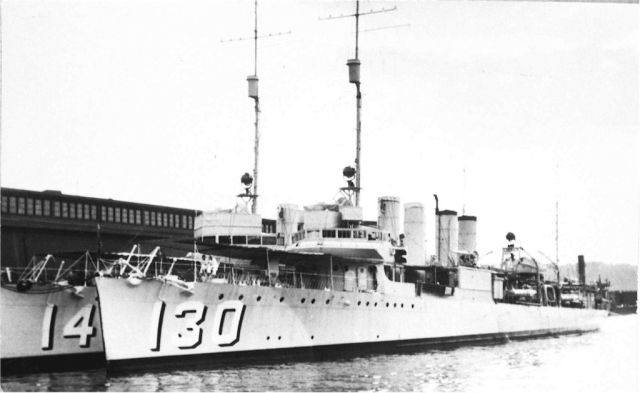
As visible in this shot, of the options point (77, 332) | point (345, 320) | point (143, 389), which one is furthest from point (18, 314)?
point (345, 320)

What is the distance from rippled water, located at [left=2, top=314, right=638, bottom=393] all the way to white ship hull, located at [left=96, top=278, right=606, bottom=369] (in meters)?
0.52

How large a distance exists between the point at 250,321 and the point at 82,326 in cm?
378

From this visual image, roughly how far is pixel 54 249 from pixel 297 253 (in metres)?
5.77

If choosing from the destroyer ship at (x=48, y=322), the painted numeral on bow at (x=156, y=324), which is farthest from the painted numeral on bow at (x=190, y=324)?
the destroyer ship at (x=48, y=322)

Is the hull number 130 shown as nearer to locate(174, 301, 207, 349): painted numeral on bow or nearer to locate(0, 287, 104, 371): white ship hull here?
locate(174, 301, 207, 349): painted numeral on bow

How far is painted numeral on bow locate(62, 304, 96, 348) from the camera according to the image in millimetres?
17484

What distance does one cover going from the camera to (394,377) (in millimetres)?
16359

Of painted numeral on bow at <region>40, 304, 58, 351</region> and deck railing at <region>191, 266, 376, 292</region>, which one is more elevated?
→ deck railing at <region>191, 266, 376, 292</region>

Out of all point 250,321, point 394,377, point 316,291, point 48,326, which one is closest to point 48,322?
point 48,326

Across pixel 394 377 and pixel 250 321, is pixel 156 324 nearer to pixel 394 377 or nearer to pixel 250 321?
pixel 250 321

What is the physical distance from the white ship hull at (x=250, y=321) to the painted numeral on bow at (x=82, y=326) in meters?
2.56

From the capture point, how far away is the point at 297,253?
747 inches

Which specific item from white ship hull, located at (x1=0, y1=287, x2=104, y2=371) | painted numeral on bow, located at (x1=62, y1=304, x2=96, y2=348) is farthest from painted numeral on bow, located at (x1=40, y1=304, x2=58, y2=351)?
painted numeral on bow, located at (x1=62, y1=304, x2=96, y2=348)

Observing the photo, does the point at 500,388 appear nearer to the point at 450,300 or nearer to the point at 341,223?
the point at 341,223
